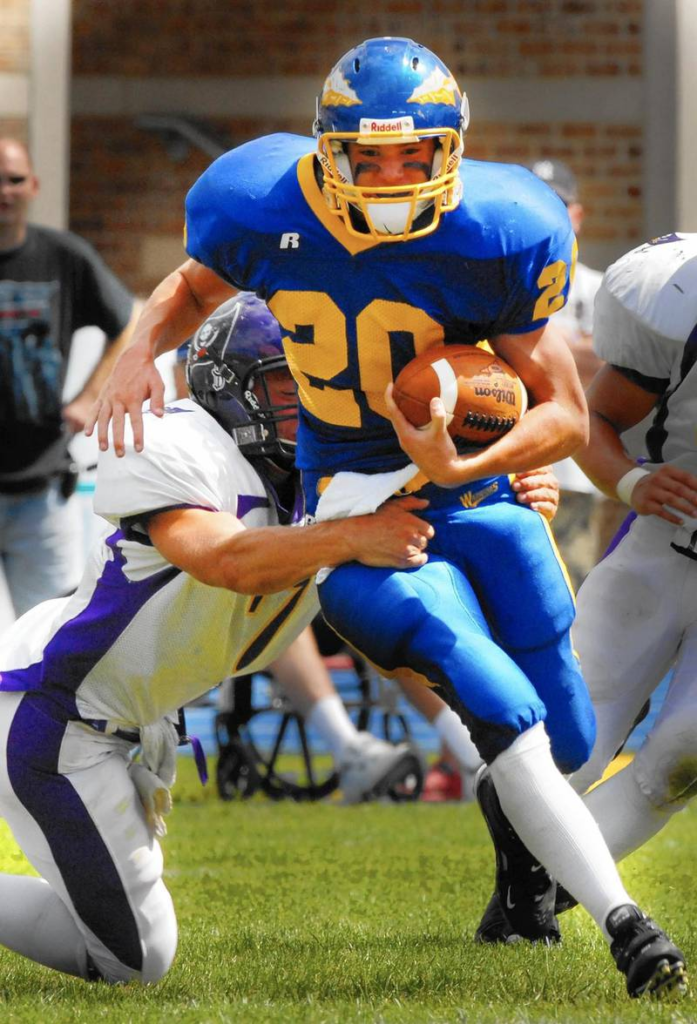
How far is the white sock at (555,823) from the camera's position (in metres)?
2.93

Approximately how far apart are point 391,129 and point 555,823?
1186mm

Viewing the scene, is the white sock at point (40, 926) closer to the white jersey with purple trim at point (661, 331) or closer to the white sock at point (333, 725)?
the white jersey with purple trim at point (661, 331)

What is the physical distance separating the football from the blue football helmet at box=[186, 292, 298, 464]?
427mm

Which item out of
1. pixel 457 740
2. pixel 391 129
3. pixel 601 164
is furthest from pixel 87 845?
pixel 601 164

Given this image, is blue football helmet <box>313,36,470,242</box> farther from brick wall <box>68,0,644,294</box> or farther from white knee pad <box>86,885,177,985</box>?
brick wall <box>68,0,644,294</box>

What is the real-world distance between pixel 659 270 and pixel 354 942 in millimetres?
1522

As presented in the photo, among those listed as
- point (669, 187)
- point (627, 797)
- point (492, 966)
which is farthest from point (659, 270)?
point (669, 187)

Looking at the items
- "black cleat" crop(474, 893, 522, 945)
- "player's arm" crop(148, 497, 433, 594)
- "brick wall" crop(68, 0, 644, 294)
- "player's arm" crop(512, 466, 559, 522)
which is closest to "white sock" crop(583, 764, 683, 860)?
"black cleat" crop(474, 893, 522, 945)

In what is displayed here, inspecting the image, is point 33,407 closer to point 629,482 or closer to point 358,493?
point 629,482

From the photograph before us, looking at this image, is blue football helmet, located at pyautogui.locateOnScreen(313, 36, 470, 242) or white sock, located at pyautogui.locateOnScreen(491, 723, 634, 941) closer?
white sock, located at pyautogui.locateOnScreen(491, 723, 634, 941)

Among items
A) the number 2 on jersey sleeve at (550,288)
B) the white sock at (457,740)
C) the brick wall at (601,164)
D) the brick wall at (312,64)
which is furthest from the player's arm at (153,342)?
the brick wall at (601,164)

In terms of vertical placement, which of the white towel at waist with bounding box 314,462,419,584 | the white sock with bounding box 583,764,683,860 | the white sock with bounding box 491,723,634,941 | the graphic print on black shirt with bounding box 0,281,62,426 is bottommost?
the white sock with bounding box 583,764,683,860

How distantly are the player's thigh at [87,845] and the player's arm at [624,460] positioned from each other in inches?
47.1

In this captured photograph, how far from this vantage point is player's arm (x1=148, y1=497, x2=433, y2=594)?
3094 millimetres
